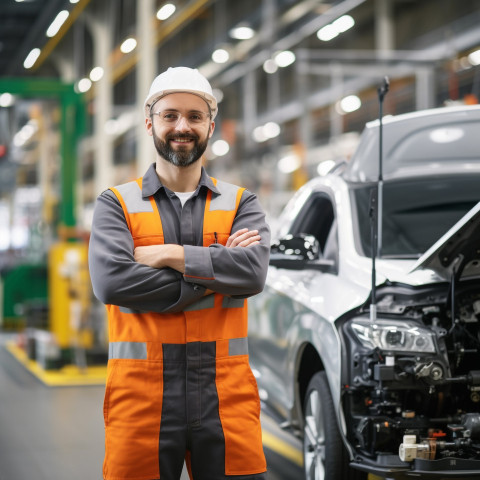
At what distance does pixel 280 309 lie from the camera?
5621 millimetres

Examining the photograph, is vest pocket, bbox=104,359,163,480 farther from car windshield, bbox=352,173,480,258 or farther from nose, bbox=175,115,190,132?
car windshield, bbox=352,173,480,258

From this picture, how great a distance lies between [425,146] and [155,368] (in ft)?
9.51

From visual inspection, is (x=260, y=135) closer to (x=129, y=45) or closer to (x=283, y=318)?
(x=129, y=45)

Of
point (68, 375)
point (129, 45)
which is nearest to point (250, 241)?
point (68, 375)

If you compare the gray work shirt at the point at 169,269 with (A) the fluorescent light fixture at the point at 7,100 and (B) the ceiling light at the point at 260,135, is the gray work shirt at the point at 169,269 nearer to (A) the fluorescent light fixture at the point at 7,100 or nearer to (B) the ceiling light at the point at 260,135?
(A) the fluorescent light fixture at the point at 7,100

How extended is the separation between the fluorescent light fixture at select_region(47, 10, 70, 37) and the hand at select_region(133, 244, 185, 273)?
15.8 metres

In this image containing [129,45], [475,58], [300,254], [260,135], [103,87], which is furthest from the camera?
[260,135]

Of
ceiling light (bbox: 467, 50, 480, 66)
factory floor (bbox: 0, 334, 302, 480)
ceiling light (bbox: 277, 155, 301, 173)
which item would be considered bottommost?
factory floor (bbox: 0, 334, 302, 480)

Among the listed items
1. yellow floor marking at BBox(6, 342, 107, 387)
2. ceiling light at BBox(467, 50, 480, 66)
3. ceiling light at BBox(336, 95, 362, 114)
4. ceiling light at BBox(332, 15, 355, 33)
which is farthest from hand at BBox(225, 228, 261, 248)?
ceiling light at BBox(336, 95, 362, 114)

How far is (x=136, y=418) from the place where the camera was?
9.53 ft

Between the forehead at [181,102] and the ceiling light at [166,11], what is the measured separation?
1531 centimetres

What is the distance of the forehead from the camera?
304 centimetres

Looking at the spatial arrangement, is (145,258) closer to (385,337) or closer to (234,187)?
(234,187)

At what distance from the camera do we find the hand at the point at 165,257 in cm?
296
